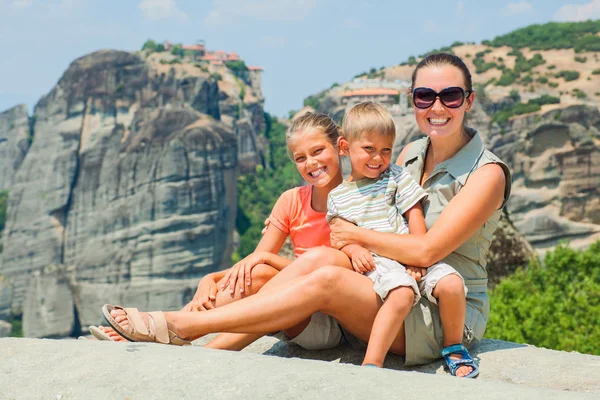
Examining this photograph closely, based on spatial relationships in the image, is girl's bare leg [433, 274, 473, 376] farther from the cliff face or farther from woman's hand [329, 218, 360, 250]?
the cliff face

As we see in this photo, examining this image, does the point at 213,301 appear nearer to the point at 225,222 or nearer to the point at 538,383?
the point at 538,383

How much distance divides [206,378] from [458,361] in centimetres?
127

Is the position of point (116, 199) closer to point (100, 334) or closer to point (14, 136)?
point (14, 136)

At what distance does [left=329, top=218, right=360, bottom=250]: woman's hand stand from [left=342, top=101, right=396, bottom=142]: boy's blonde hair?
1.40 ft

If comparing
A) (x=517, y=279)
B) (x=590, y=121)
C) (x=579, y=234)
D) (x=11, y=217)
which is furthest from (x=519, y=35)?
(x=517, y=279)

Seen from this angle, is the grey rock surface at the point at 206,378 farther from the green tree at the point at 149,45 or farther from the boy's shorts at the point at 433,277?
the green tree at the point at 149,45

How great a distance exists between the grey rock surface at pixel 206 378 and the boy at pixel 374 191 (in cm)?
71

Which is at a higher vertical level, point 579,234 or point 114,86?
point 114,86

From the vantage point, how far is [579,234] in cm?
3991

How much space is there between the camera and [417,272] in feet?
11.3

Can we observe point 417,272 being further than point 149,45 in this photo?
No

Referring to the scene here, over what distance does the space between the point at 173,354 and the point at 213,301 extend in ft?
2.74

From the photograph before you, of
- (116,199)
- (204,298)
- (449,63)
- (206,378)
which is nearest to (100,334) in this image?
(204,298)

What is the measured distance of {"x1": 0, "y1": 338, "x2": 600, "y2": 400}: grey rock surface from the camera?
264 centimetres
